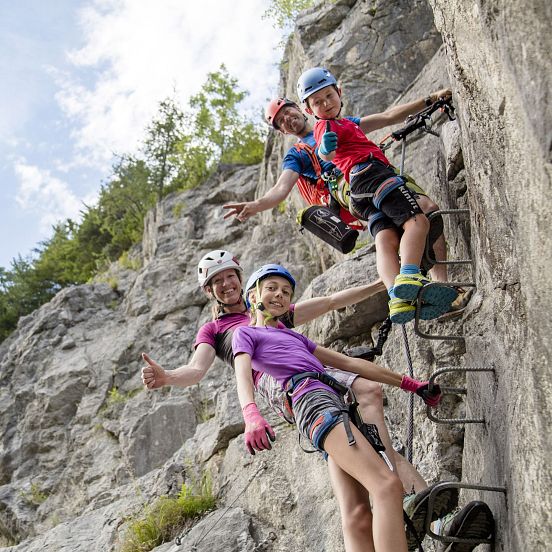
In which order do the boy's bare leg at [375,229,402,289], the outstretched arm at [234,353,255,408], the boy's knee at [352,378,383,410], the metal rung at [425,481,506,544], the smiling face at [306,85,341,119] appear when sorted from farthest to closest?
the smiling face at [306,85,341,119] < the boy's bare leg at [375,229,402,289] < the boy's knee at [352,378,383,410] < the outstretched arm at [234,353,255,408] < the metal rung at [425,481,506,544]

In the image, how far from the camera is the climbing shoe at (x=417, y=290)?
510 cm

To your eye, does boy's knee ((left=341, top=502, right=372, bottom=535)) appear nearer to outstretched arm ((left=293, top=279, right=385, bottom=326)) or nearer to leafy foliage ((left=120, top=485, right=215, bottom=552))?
outstretched arm ((left=293, top=279, right=385, bottom=326))

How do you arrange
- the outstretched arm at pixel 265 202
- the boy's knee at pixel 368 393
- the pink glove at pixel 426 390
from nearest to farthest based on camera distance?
the pink glove at pixel 426 390 < the boy's knee at pixel 368 393 < the outstretched arm at pixel 265 202

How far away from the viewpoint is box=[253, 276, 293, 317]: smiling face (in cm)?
585

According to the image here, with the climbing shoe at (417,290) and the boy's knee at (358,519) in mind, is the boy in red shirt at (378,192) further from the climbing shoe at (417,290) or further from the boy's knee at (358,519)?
the boy's knee at (358,519)

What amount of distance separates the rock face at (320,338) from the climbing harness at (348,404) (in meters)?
0.79

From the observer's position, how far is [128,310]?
17328 millimetres

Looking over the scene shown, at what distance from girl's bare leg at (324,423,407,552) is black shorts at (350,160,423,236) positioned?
2.04m

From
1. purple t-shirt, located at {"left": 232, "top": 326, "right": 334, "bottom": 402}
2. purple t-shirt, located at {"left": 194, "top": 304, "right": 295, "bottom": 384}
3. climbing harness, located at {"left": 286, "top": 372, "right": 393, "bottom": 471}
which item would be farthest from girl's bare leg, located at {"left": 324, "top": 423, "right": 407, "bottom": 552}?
purple t-shirt, located at {"left": 194, "top": 304, "right": 295, "bottom": 384}

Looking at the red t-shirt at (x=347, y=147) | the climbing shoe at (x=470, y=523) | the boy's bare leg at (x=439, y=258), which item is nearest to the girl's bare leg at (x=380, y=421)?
the climbing shoe at (x=470, y=523)

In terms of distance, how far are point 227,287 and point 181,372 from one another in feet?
3.94

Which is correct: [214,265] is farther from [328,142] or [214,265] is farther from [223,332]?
[328,142]

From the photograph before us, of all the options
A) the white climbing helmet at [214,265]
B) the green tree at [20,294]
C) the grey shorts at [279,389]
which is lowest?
the grey shorts at [279,389]

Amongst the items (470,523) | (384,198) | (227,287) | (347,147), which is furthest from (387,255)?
(470,523)
